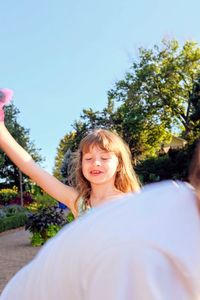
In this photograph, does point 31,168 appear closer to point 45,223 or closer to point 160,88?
point 45,223

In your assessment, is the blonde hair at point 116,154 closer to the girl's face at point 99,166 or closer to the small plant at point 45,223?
the girl's face at point 99,166

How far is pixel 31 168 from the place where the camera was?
2.31 m

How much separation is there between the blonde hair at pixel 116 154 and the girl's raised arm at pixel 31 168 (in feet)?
0.20

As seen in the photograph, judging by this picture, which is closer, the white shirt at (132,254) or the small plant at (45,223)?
the white shirt at (132,254)

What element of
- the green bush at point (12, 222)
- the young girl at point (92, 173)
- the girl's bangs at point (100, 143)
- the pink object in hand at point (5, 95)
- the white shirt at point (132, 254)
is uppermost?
the green bush at point (12, 222)

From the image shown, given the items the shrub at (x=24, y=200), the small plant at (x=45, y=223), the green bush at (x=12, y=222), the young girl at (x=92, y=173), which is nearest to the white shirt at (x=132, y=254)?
the young girl at (x=92, y=173)

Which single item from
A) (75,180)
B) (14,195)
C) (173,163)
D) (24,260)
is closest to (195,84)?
(173,163)

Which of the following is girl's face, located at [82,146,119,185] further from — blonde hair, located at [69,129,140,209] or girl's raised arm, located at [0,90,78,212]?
girl's raised arm, located at [0,90,78,212]

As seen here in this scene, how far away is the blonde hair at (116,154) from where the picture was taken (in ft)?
7.88

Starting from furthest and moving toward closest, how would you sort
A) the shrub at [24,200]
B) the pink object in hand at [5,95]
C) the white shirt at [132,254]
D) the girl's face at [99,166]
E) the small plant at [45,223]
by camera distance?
the shrub at [24,200] < the small plant at [45,223] < the girl's face at [99,166] < the pink object in hand at [5,95] < the white shirt at [132,254]

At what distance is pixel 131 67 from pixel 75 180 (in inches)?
1448

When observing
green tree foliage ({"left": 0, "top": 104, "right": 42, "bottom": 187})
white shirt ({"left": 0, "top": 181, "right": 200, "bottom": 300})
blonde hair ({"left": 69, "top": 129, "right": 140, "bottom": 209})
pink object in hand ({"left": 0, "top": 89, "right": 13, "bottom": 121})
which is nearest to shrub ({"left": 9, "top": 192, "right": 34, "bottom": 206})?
green tree foliage ({"left": 0, "top": 104, "right": 42, "bottom": 187})

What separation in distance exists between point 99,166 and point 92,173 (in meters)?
0.05

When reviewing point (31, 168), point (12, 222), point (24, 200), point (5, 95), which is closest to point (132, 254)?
point (5, 95)
